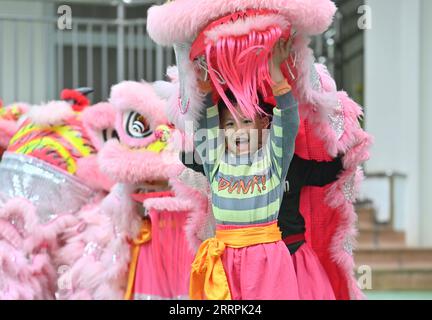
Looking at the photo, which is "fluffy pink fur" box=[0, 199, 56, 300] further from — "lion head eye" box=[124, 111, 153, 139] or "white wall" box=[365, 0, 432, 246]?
"white wall" box=[365, 0, 432, 246]

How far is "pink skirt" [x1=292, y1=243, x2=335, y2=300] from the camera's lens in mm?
1660

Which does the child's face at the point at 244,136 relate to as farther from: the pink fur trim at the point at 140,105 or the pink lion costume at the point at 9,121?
the pink lion costume at the point at 9,121

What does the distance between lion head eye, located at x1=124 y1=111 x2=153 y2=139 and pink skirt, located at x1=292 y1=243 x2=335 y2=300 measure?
0.78 m

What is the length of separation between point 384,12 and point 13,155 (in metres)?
3.02

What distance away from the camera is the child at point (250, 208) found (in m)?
1.55

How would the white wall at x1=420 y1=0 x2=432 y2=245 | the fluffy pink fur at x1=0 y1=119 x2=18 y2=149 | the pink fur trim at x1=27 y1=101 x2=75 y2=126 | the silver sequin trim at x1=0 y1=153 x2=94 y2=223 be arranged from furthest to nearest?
the white wall at x1=420 y1=0 x2=432 y2=245 < the fluffy pink fur at x1=0 y1=119 x2=18 y2=149 < the pink fur trim at x1=27 y1=101 x2=75 y2=126 < the silver sequin trim at x1=0 y1=153 x2=94 y2=223

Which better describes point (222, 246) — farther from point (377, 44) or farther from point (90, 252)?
point (377, 44)

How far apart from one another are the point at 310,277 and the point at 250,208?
10.0 inches

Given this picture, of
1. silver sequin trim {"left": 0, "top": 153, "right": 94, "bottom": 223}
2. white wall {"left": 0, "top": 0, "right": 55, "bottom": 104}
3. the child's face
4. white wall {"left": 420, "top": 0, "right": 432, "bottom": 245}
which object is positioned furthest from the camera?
white wall {"left": 420, "top": 0, "right": 432, "bottom": 245}

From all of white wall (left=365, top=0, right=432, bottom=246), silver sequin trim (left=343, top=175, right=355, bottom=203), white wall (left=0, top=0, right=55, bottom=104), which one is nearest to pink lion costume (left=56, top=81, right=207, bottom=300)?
silver sequin trim (left=343, top=175, right=355, bottom=203)

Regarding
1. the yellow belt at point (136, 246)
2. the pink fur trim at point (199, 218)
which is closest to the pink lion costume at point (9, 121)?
the yellow belt at point (136, 246)

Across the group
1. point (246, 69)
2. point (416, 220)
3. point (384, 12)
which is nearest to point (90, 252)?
point (246, 69)

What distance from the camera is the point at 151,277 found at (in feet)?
7.39

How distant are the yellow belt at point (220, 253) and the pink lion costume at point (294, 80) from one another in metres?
0.24
